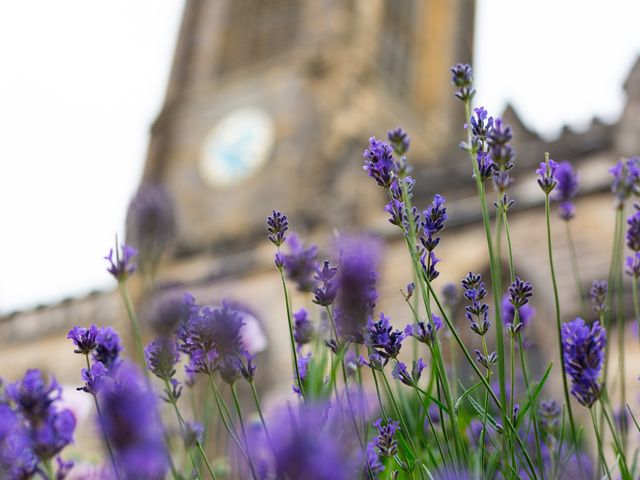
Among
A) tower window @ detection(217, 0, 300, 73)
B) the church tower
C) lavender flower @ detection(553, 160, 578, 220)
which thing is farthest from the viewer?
tower window @ detection(217, 0, 300, 73)

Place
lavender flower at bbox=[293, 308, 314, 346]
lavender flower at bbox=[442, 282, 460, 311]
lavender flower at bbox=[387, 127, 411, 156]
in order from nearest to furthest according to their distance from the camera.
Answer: lavender flower at bbox=[387, 127, 411, 156]
lavender flower at bbox=[293, 308, 314, 346]
lavender flower at bbox=[442, 282, 460, 311]

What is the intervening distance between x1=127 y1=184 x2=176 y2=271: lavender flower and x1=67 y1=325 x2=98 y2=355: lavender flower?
2.48 ft

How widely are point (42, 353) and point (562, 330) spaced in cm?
1576

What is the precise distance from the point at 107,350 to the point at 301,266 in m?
0.51

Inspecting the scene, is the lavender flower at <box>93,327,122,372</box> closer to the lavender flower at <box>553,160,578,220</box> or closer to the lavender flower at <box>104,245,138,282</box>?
the lavender flower at <box>104,245,138,282</box>

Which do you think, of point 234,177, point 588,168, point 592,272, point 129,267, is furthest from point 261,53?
point 129,267

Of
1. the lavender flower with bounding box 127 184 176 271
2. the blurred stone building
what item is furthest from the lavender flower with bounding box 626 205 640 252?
the blurred stone building

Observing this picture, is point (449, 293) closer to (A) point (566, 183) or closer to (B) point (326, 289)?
(A) point (566, 183)

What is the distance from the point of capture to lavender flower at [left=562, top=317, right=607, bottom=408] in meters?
0.96

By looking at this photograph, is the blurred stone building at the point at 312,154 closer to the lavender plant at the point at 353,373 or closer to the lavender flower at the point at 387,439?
the lavender plant at the point at 353,373

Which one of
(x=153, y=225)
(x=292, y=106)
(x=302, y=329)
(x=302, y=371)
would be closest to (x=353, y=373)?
(x=302, y=329)

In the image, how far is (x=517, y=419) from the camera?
1.19m

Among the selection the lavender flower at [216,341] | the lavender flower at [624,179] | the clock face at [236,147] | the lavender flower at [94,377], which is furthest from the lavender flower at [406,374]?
the clock face at [236,147]

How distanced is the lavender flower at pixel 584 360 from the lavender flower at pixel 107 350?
2.43 ft
